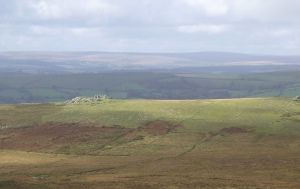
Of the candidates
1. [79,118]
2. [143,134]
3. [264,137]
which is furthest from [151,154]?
[79,118]

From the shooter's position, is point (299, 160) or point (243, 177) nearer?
Result: point (243, 177)

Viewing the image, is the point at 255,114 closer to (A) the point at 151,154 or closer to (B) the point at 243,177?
(A) the point at 151,154

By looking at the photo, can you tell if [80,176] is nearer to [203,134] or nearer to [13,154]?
[13,154]

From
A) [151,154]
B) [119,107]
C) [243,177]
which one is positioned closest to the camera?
[243,177]

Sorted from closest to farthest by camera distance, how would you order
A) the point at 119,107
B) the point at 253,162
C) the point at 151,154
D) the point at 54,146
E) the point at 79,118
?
the point at 253,162 < the point at 151,154 < the point at 54,146 < the point at 79,118 < the point at 119,107

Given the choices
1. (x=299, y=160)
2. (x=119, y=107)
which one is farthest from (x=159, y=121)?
(x=299, y=160)

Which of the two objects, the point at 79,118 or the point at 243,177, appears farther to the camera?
the point at 79,118
